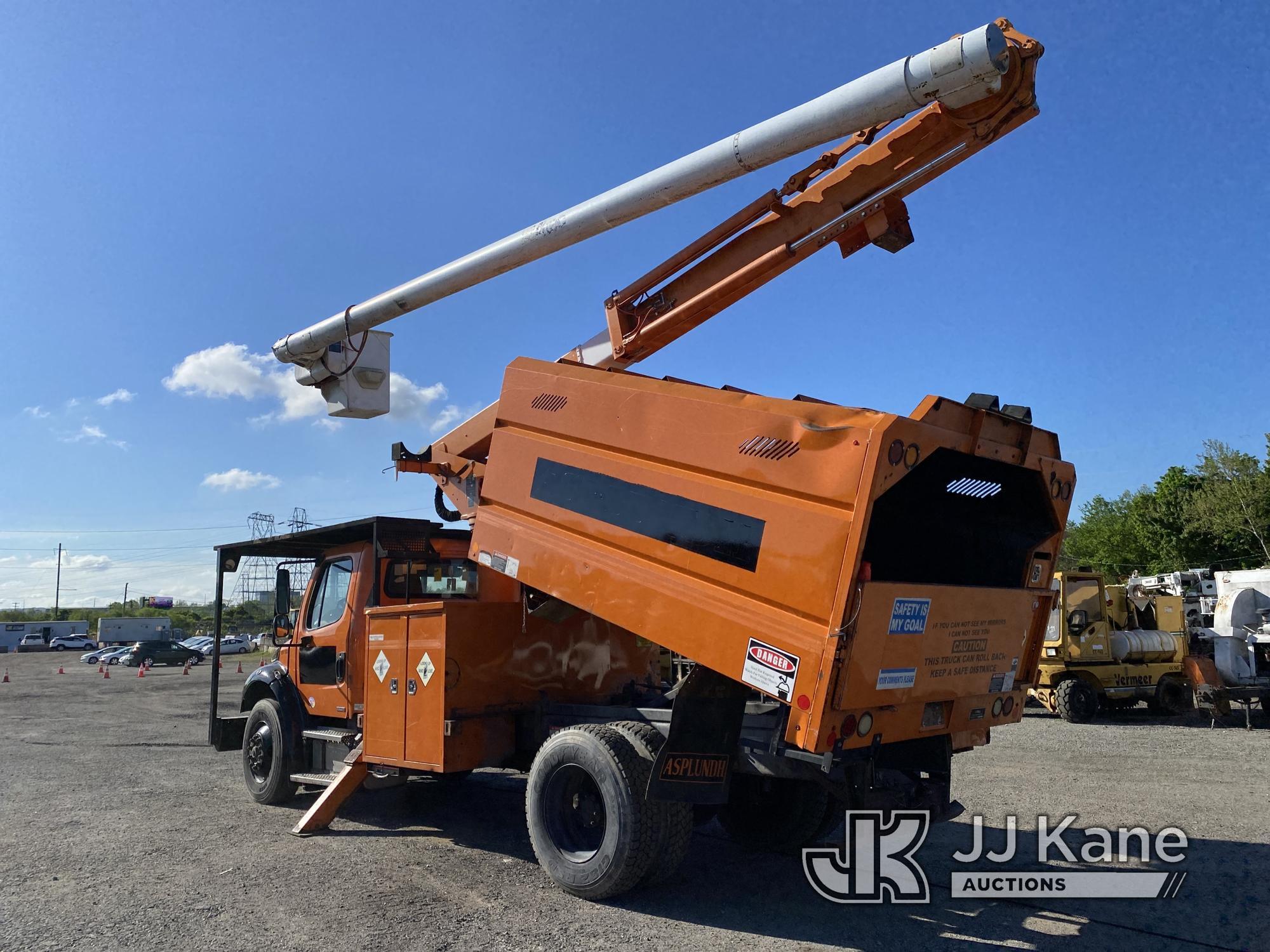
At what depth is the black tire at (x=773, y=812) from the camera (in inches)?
262

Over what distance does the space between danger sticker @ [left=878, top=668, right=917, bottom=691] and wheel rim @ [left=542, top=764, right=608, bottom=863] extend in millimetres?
A: 2000

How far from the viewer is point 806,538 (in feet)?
15.3

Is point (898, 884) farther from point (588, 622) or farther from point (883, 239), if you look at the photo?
point (883, 239)

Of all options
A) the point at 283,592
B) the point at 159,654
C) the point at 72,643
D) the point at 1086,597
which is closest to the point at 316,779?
the point at 283,592

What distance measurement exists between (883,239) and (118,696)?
2460 cm

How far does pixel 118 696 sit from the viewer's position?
78.6 ft

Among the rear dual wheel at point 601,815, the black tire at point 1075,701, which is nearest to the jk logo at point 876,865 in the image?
the rear dual wheel at point 601,815

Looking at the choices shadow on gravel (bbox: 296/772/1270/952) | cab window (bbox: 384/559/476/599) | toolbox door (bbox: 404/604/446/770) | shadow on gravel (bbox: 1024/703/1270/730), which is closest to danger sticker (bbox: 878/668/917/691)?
shadow on gravel (bbox: 296/772/1270/952)

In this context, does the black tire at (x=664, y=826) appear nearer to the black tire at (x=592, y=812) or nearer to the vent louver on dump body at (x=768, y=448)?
the black tire at (x=592, y=812)

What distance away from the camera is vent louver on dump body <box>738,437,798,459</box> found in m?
4.81

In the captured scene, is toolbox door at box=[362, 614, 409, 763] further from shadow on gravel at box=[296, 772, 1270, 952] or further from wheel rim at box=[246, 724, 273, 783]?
wheel rim at box=[246, 724, 273, 783]

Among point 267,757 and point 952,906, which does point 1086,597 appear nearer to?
point 952,906

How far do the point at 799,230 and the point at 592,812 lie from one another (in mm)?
4019

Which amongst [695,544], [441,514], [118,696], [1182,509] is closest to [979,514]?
[695,544]
